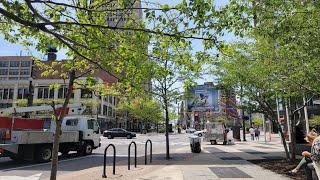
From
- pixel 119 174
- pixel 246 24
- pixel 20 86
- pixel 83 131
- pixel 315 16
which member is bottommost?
pixel 119 174

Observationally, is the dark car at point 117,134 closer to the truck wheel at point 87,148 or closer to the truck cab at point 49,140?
the truck cab at point 49,140

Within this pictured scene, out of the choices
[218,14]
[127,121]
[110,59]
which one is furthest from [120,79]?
[127,121]

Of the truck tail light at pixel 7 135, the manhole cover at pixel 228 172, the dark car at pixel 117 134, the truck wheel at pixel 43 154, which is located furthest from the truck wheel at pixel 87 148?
the dark car at pixel 117 134

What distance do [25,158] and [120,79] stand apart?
42.0ft

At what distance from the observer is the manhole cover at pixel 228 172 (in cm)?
1312

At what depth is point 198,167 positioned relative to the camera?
51.5ft

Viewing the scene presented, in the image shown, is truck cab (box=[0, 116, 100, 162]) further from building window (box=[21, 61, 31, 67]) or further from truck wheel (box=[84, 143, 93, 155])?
building window (box=[21, 61, 31, 67])

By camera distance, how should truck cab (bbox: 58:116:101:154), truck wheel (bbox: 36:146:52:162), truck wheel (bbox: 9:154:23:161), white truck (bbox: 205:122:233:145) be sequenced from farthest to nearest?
white truck (bbox: 205:122:233:145)
truck cab (bbox: 58:116:101:154)
truck wheel (bbox: 36:146:52:162)
truck wheel (bbox: 9:154:23:161)

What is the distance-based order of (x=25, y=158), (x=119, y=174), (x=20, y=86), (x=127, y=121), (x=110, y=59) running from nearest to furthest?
(x=110, y=59), (x=119, y=174), (x=25, y=158), (x=20, y=86), (x=127, y=121)

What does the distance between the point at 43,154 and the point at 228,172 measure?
9863mm

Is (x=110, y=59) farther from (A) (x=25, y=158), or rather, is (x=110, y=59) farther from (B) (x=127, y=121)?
(B) (x=127, y=121)

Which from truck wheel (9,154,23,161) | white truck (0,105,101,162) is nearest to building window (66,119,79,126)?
white truck (0,105,101,162)

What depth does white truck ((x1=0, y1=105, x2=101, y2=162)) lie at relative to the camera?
18.5m

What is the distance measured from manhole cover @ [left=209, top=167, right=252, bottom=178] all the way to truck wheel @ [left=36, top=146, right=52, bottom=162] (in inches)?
346
